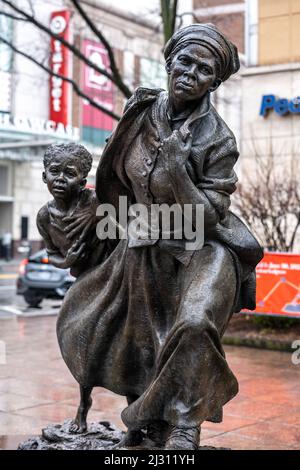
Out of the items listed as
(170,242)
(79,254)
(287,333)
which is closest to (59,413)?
(79,254)

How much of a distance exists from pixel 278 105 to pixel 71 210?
11.6 m

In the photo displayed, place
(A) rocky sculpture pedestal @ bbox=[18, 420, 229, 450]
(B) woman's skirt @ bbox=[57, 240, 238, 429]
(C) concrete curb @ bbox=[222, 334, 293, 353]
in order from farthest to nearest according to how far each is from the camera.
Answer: (C) concrete curb @ bbox=[222, 334, 293, 353], (A) rocky sculpture pedestal @ bbox=[18, 420, 229, 450], (B) woman's skirt @ bbox=[57, 240, 238, 429]

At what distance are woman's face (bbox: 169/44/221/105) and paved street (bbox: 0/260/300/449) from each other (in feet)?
7.57

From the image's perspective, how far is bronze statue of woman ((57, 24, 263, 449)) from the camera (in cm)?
352

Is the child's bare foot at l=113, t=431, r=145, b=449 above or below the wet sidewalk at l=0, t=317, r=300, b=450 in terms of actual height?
above

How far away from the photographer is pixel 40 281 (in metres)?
16.1

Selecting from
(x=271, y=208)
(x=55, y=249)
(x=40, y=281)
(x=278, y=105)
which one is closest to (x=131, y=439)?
(x=55, y=249)

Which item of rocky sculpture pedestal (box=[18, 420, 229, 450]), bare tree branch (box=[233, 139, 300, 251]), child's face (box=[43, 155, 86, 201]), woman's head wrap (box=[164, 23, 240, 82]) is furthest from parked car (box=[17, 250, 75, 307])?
woman's head wrap (box=[164, 23, 240, 82])

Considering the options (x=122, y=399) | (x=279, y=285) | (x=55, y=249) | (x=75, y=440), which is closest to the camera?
(x=75, y=440)

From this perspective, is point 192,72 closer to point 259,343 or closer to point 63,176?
point 63,176

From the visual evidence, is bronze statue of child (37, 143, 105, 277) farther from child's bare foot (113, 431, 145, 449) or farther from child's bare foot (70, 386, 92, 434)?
child's bare foot (113, 431, 145, 449)

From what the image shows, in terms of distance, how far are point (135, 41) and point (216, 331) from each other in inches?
1524

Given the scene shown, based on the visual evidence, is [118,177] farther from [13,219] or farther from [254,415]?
Result: [13,219]

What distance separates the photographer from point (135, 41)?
133ft
